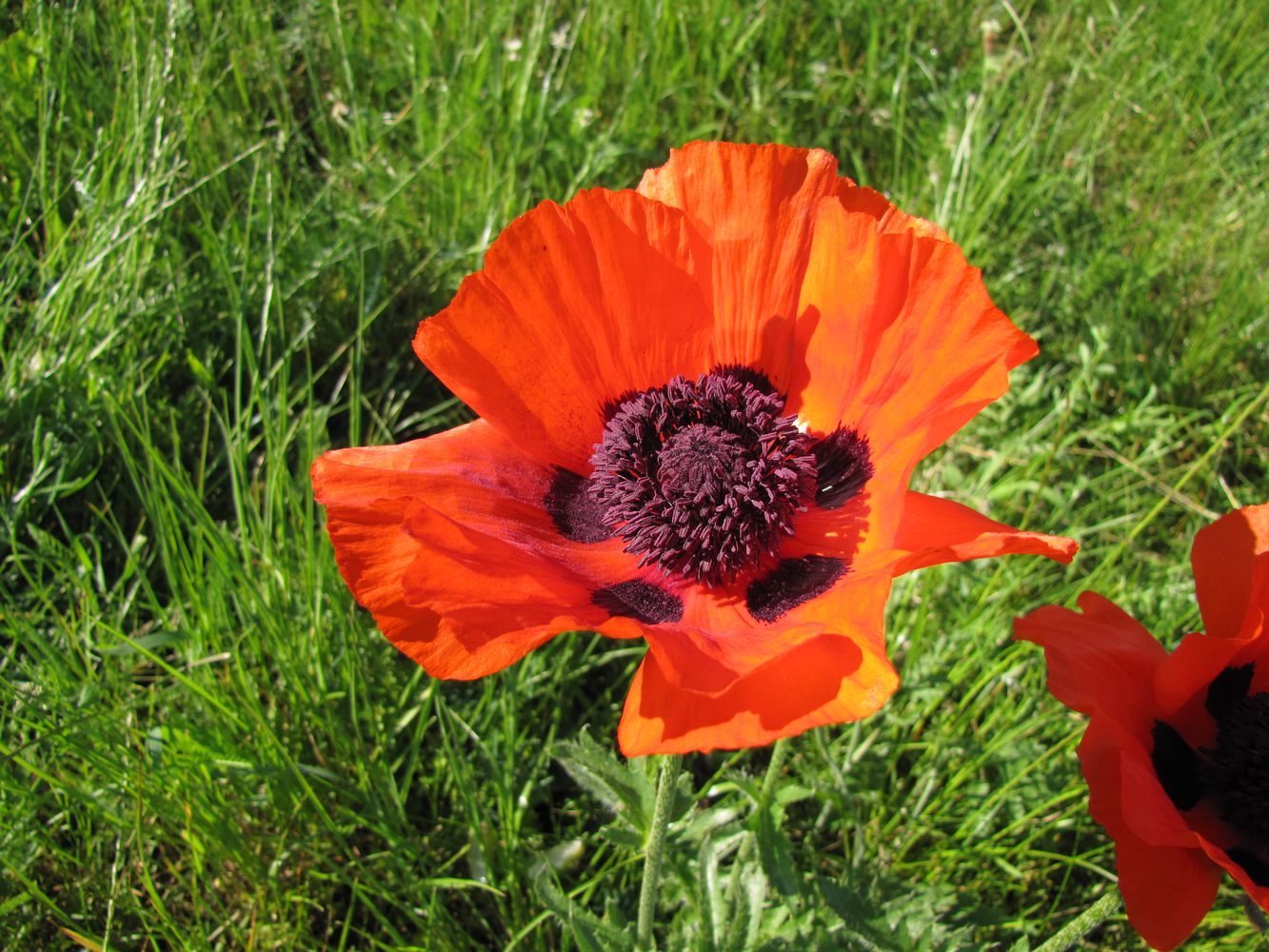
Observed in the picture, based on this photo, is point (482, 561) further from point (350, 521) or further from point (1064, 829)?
point (1064, 829)

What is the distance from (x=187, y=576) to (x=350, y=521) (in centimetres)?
97

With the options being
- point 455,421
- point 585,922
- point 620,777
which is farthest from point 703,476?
point 455,421

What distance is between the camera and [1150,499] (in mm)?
3291

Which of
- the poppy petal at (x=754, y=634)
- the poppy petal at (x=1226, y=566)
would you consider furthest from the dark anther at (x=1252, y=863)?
the poppy petal at (x=754, y=634)

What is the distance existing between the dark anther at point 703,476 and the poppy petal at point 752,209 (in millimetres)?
164

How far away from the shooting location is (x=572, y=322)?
76.9 inches

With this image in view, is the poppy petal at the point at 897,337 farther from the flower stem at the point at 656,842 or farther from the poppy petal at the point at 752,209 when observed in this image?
the flower stem at the point at 656,842

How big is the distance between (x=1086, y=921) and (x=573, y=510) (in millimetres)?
1118

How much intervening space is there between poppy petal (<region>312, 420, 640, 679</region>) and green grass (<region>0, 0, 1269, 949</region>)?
496 mm

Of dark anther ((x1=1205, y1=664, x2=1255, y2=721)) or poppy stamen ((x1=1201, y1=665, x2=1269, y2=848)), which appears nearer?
poppy stamen ((x1=1201, y1=665, x2=1269, y2=848))

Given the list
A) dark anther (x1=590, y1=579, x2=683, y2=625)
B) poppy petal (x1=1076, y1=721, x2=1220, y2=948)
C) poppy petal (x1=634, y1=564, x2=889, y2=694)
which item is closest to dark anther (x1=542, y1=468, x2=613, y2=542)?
dark anther (x1=590, y1=579, x2=683, y2=625)

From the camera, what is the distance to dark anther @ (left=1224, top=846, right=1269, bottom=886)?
171 cm

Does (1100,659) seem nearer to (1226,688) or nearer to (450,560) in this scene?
(1226,688)

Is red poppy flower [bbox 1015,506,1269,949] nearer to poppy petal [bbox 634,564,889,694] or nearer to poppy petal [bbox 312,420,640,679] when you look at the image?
poppy petal [bbox 634,564,889,694]
